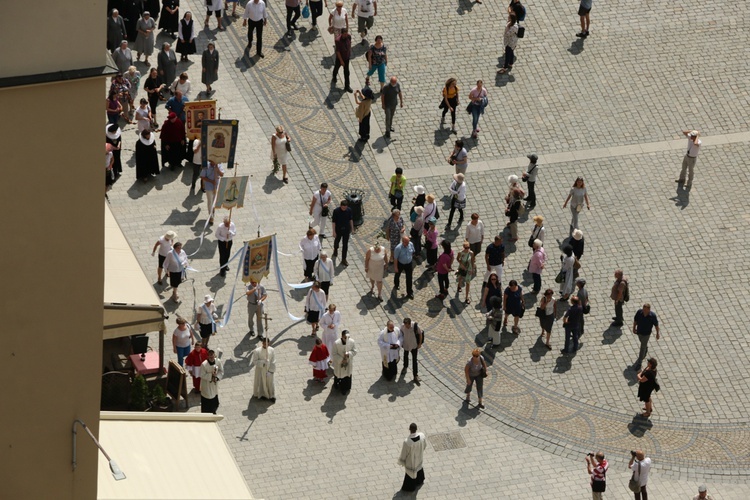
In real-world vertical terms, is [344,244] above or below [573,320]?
above

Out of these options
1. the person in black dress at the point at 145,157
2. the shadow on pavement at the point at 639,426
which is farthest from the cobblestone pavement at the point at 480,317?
the person in black dress at the point at 145,157

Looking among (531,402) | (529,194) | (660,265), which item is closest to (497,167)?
(529,194)

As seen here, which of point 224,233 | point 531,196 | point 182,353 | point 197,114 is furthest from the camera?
point 531,196

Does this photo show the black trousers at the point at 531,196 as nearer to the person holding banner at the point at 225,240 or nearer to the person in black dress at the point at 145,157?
the person holding banner at the point at 225,240

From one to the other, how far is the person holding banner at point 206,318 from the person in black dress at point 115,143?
16.3 feet

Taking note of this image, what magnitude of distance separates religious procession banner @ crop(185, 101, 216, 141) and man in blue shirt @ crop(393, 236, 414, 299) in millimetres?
4464

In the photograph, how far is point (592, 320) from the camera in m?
27.8

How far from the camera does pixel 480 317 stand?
27797 mm

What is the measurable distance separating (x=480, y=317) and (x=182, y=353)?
5.58m

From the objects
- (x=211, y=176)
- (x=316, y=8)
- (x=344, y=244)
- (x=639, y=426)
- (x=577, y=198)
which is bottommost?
(x=639, y=426)

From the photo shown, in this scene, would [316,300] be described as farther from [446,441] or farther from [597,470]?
[597,470]

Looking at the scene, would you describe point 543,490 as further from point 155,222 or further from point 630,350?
point 155,222

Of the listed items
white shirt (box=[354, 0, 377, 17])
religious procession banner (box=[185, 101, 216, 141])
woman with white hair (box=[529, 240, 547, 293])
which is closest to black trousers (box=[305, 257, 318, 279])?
religious procession banner (box=[185, 101, 216, 141])

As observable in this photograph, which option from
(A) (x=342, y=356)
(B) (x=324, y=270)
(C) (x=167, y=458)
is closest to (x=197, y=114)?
(B) (x=324, y=270)
